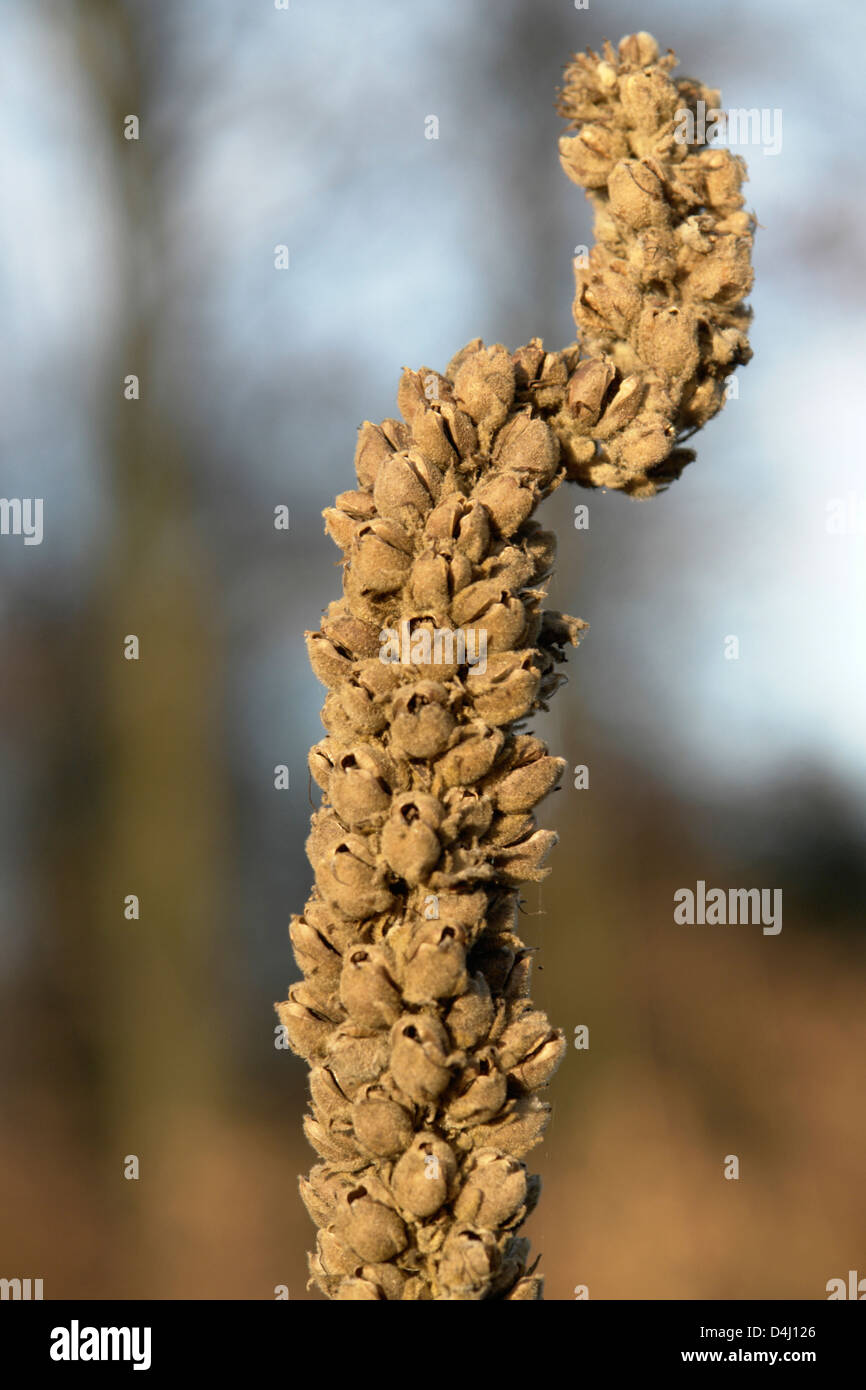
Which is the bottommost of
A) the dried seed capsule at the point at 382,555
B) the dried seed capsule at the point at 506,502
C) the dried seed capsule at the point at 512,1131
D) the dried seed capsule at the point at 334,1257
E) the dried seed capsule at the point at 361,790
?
the dried seed capsule at the point at 334,1257

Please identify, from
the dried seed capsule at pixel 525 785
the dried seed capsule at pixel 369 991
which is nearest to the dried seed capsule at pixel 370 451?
the dried seed capsule at pixel 525 785

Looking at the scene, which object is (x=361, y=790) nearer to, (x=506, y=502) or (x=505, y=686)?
(x=505, y=686)

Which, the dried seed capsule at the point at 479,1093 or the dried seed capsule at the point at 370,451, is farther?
the dried seed capsule at the point at 370,451

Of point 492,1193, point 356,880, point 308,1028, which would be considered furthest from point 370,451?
point 492,1193

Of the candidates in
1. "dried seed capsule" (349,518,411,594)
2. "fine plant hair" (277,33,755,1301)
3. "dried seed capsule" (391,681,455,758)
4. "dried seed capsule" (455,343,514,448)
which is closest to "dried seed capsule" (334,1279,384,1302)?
"fine plant hair" (277,33,755,1301)

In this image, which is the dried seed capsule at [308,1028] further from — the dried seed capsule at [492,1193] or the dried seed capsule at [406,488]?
the dried seed capsule at [406,488]

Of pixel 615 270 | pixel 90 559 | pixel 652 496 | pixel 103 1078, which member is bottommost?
pixel 103 1078
